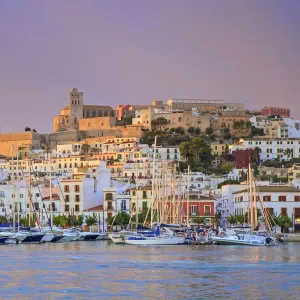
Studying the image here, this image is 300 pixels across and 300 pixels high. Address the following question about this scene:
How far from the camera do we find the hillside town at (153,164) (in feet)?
287

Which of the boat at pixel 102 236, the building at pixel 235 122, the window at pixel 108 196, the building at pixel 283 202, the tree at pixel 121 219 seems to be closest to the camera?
the boat at pixel 102 236

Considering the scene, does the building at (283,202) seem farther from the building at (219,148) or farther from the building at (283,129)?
the building at (283,129)

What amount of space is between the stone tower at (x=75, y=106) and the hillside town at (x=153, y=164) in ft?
0.54

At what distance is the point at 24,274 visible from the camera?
4822 cm

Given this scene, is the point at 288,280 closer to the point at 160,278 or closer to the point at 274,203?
the point at 160,278

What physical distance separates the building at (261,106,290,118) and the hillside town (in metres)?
0.17

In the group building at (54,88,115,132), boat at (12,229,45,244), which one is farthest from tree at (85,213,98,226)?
building at (54,88,115,132)

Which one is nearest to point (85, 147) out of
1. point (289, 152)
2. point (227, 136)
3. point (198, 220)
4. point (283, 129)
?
point (227, 136)

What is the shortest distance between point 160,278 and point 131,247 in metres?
24.0

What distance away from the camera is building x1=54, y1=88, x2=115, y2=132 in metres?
177

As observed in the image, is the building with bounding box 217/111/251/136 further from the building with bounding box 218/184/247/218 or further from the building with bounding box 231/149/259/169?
the building with bounding box 218/184/247/218

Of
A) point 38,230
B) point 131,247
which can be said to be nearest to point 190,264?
point 131,247

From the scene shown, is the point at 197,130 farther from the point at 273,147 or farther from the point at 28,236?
the point at 28,236

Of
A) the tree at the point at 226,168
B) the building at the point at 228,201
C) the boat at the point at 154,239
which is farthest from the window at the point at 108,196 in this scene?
the tree at the point at 226,168
